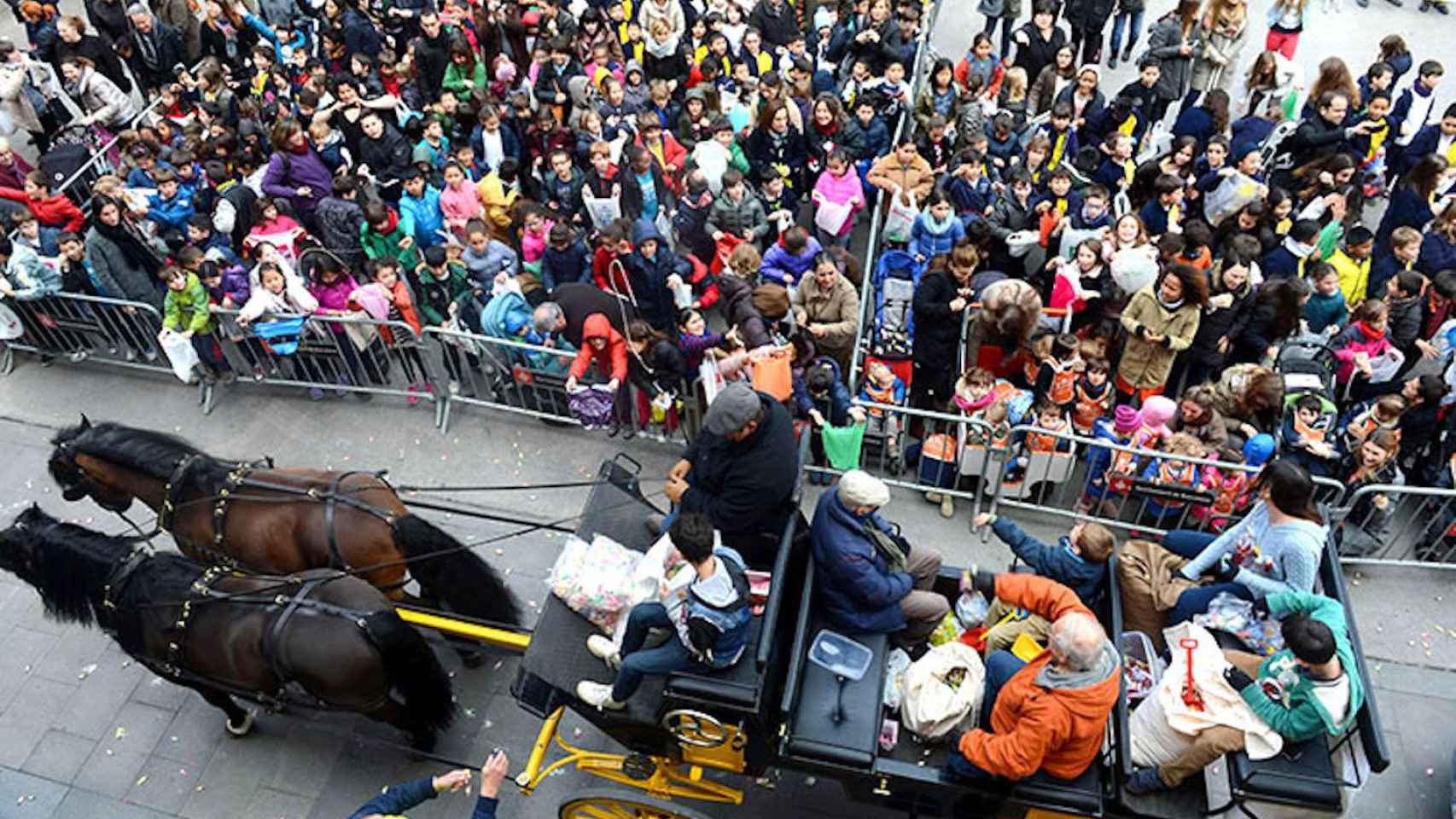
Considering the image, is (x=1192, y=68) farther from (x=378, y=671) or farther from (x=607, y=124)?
(x=378, y=671)

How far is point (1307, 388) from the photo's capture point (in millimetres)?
6980

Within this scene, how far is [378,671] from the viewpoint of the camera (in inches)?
231

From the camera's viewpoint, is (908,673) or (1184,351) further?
(1184,351)

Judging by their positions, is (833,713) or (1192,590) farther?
(1192,590)

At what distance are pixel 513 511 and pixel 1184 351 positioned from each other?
5.58m

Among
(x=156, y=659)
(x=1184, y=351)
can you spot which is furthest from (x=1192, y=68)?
(x=156, y=659)

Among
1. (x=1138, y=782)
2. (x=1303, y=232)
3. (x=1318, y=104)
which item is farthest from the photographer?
(x=1318, y=104)

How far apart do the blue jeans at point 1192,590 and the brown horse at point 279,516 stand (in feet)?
13.7

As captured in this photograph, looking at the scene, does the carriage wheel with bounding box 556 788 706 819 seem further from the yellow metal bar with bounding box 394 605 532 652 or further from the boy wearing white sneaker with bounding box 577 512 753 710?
the yellow metal bar with bounding box 394 605 532 652

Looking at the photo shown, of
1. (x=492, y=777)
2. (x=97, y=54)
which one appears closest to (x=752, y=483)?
(x=492, y=777)

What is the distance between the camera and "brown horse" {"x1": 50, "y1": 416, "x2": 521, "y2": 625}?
642cm

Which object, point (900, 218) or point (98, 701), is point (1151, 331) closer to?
point (900, 218)

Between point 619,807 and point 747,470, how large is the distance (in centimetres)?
212

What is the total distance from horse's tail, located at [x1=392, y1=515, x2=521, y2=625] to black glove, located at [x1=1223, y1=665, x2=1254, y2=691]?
4.33 meters
